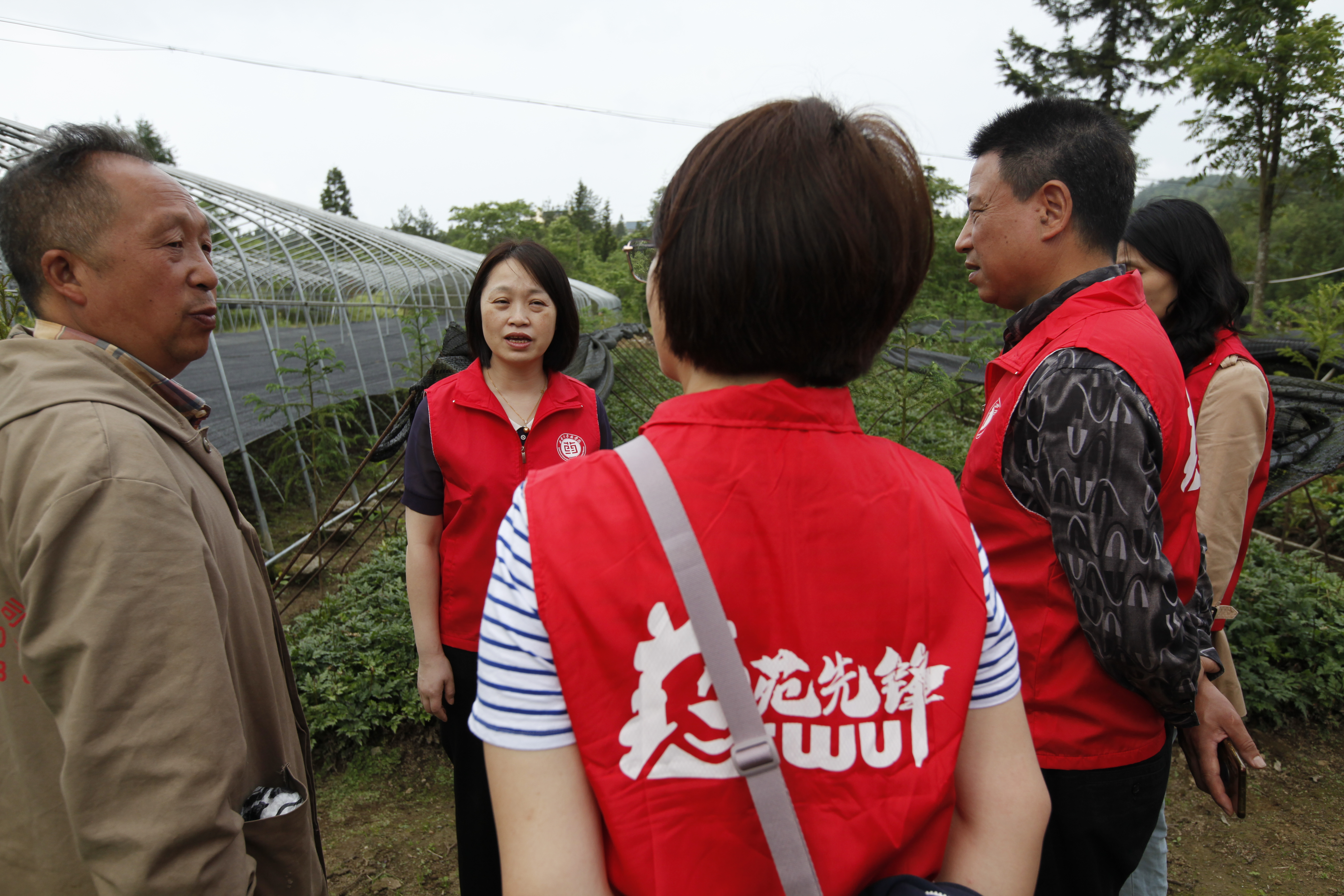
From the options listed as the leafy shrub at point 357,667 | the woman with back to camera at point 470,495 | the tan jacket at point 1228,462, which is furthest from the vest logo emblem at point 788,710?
the leafy shrub at point 357,667

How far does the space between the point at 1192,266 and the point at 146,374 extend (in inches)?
117

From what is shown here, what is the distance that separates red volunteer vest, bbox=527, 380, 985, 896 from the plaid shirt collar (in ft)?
3.41

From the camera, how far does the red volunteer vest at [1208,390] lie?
232 centimetres

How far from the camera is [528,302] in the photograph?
8.25 ft

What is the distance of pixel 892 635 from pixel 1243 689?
4.65 m

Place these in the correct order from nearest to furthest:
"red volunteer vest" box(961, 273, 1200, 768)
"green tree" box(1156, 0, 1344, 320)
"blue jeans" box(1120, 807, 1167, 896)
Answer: "red volunteer vest" box(961, 273, 1200, 768) < "blue jeans" box(1120, 807, 1167, 896) < "green tree" box(1156, 0, 1344, 320)

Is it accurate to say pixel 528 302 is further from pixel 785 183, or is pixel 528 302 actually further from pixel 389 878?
pixel 389 878

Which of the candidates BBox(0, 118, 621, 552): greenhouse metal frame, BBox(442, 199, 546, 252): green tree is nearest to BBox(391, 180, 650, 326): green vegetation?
BBox(442, 199, 546, 252): green tree

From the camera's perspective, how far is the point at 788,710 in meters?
0.83

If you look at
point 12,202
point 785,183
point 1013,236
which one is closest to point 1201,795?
point 1013,236

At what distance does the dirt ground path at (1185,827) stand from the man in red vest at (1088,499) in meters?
2.25

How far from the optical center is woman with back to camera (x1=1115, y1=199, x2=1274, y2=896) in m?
2.23

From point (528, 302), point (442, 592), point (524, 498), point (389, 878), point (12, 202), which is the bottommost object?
point (389, 878)

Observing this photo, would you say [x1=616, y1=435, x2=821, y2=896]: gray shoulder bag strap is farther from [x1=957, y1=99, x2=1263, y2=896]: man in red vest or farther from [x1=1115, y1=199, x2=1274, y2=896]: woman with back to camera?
[x1=1115, y1=199, x2=1274, y2=896]: woman with back to camera
